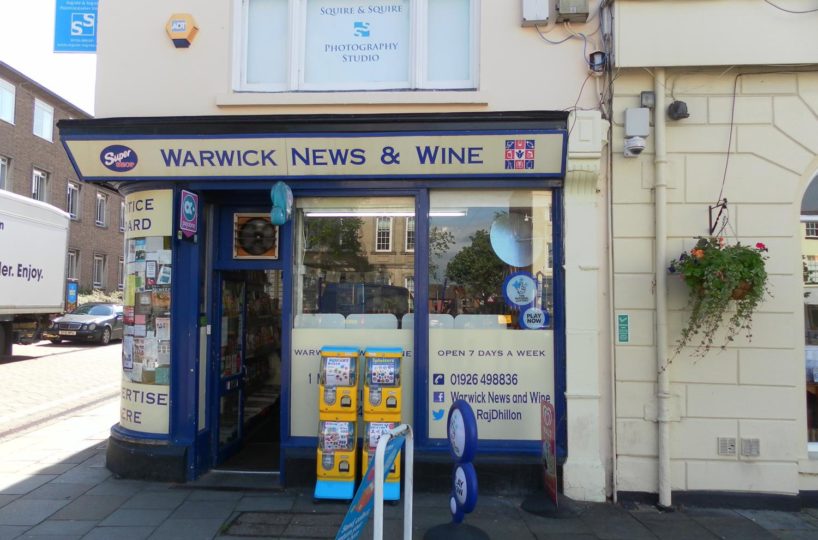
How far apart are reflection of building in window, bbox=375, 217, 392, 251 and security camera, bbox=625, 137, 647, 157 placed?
2.44m

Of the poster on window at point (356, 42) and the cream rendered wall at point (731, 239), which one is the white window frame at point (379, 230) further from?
the cream rendered wall at point (731, 239)

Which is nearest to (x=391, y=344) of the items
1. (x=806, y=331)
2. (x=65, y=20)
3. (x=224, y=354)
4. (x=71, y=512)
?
(x=224, y=354)

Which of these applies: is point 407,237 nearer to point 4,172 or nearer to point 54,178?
point 4,172

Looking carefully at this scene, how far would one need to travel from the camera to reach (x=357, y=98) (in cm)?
564

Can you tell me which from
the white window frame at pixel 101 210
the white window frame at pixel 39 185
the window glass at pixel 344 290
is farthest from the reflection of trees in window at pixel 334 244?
the white window frame at pixel 101 210

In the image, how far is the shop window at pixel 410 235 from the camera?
228 inches

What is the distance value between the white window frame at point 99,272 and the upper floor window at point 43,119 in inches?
243

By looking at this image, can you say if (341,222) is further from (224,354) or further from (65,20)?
(65,20)

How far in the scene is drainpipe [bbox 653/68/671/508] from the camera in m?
5.16

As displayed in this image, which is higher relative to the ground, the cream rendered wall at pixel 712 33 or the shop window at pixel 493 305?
the cream rendered wall at pixel 712 33

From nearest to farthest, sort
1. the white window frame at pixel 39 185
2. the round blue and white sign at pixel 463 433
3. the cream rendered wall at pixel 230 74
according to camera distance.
Answer: the round blue and white sign at pixel 463 433
the cream rendered wall at pixel 230 74
the white window frame at pixel 39 185

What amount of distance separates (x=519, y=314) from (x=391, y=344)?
1.34 metres

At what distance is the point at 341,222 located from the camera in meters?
5.95

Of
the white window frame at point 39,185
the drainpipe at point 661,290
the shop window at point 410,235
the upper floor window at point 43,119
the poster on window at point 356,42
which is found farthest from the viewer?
the upper floor window at point 43,119
